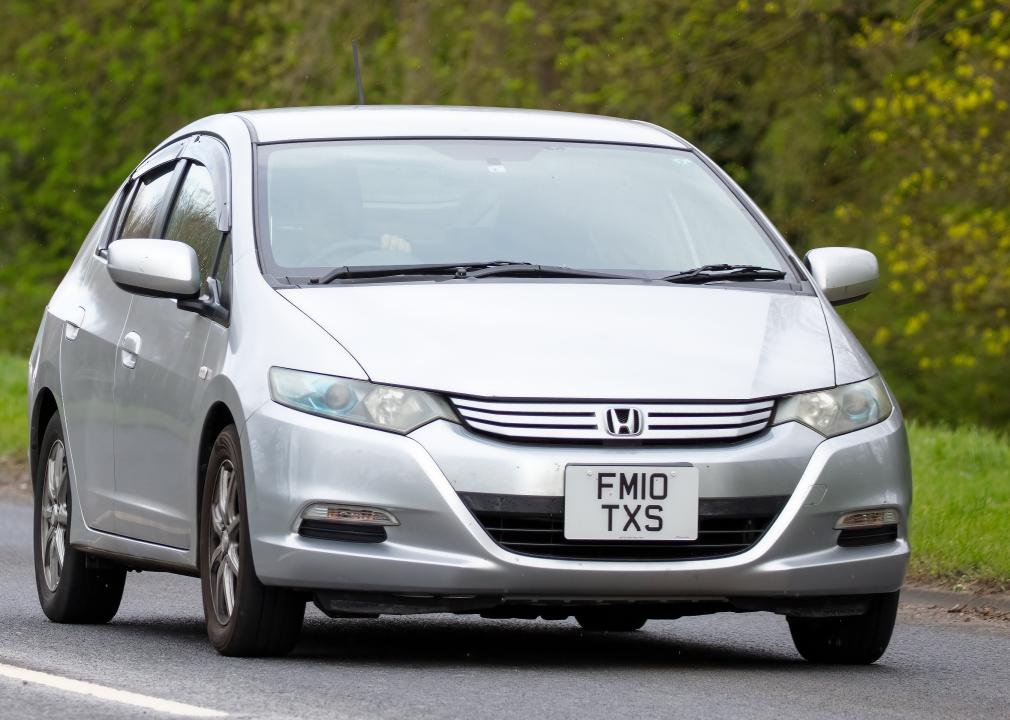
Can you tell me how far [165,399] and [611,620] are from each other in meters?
1.60

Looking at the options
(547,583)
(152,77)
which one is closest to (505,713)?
(547,583)

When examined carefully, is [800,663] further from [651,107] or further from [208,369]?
[651,107]

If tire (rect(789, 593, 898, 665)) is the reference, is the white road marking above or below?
above

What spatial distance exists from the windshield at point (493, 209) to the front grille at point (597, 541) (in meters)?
1.10

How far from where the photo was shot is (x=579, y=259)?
7.11 metres

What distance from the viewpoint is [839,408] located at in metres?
6.50

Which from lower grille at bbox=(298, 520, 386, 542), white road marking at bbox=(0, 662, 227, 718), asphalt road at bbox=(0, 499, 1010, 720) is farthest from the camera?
lower grille at bbox=(298, 520, 386, 542)

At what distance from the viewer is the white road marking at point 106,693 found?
5434 millimetres

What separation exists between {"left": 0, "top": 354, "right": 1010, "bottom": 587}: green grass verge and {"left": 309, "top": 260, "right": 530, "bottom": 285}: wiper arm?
3.39 meters

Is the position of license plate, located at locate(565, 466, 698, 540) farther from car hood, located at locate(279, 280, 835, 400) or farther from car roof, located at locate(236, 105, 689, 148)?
car roof, located at locate(236, 105, 689, 148)

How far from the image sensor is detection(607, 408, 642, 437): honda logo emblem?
20.2ft

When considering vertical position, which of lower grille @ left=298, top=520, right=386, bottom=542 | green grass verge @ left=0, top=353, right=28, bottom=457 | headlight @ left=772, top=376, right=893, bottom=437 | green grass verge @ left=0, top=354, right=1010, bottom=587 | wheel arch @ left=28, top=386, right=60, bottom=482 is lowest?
green grass verge @ left=0, top=353, right=28, bottom=457

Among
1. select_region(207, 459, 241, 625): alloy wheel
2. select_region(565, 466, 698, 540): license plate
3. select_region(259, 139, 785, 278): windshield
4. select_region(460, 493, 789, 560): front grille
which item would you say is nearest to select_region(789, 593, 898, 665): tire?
select_region(460, 493, 789, 560): front grille

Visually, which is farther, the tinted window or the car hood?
the tinted window
